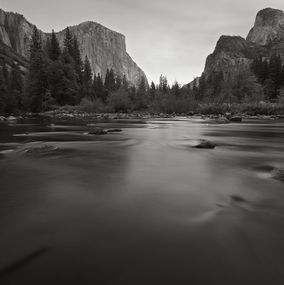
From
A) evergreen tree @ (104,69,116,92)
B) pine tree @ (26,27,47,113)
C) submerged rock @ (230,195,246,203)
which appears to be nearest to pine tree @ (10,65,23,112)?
pine tree @ (26,27,47,113)

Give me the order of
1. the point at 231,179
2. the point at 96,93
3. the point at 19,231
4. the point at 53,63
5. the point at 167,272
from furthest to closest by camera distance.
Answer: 1. the point at 96,93
2. the point at 53,63
3. the point at 231,179
4. the point at 19,231
5. the point at 167,272

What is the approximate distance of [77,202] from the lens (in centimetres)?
542

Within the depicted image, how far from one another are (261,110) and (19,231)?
2392 inches

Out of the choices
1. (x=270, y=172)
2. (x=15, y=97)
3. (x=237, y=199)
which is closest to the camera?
(x=237, y=199)

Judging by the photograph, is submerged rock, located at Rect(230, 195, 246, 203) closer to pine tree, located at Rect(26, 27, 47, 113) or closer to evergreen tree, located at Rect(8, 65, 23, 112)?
evergreen tree, located at Rect(8, 65, 23, 112)

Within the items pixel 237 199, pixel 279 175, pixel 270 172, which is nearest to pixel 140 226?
pixel 237 199

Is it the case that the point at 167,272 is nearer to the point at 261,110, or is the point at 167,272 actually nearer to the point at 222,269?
the point at 222,269

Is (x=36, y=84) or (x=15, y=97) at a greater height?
(x=36, y=84)

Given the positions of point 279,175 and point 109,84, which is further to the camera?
point 109,84

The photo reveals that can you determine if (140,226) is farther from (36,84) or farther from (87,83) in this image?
(87,83)

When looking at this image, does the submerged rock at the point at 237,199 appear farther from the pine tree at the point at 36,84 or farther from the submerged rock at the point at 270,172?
the pine tree at the point at 36,84

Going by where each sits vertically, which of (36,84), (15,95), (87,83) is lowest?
(15,95)

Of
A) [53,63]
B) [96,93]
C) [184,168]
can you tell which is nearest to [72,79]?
[53,63]

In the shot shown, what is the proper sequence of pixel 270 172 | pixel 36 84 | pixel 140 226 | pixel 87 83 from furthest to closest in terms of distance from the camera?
pixel 87 83 < pixel 36 84 < pixel 270 172 < pixel 140 226
